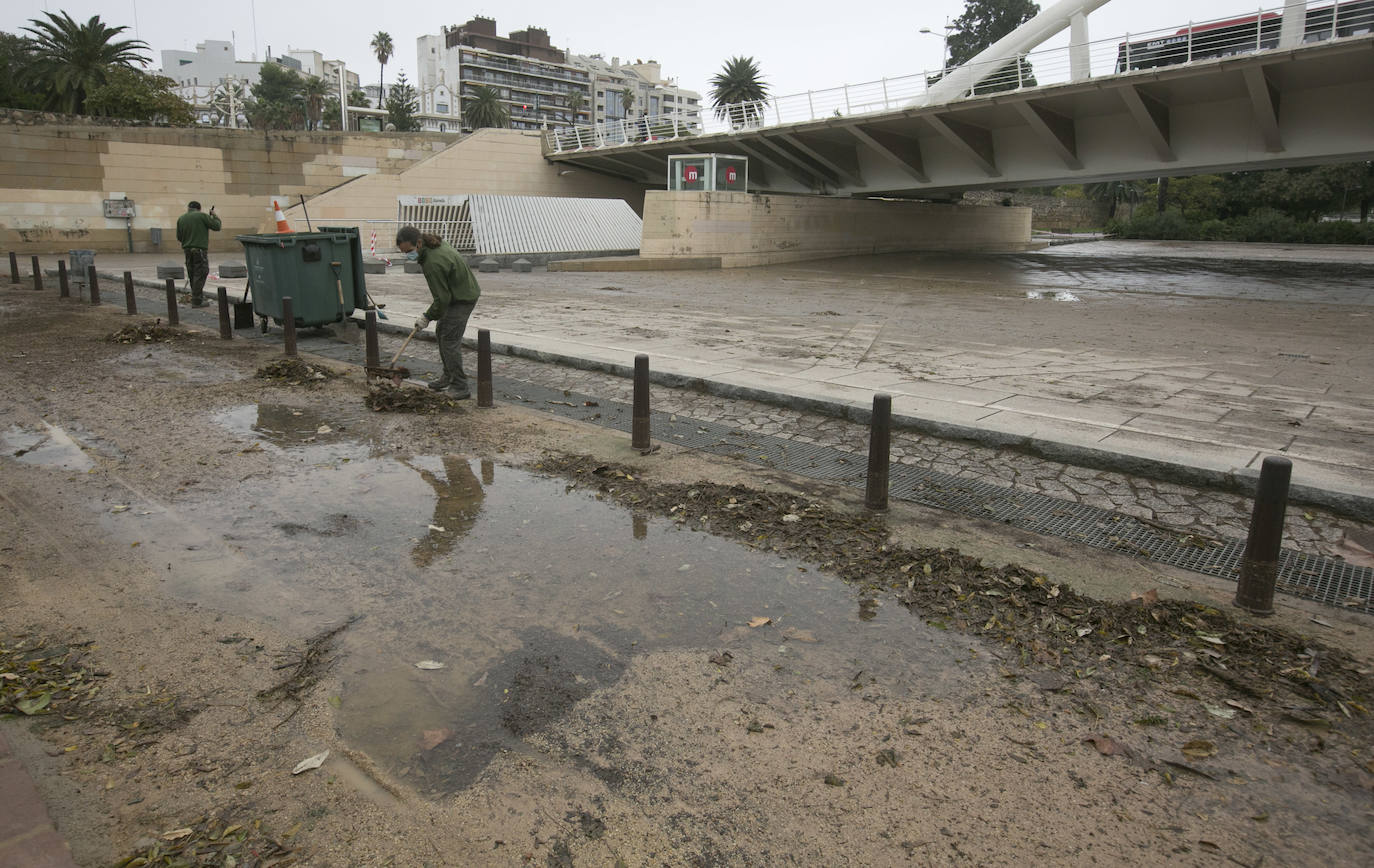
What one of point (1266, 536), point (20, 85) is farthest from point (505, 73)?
point (1266, 536)

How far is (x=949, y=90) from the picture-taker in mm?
26828

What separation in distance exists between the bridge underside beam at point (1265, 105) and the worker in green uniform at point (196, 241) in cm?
2145

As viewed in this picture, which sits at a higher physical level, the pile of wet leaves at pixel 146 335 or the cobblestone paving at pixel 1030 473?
the pile of wet leaves at pixel 146 335

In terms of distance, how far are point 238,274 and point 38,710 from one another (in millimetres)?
19110

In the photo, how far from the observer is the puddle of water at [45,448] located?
6.11 meters

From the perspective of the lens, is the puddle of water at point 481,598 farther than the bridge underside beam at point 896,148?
No

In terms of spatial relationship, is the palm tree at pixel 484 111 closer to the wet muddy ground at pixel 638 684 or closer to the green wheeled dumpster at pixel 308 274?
the green wheeled dumpster at pixel 308 274

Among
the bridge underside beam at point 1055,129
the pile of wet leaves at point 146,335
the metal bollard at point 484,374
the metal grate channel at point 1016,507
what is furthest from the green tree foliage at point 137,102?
the metal grate channel at point 1016,507

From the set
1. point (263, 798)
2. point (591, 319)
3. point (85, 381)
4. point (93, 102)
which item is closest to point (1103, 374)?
point (591, 319)

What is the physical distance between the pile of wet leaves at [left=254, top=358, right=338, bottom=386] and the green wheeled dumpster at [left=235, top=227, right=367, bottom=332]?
6.93ft

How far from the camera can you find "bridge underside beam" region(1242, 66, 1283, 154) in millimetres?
19344

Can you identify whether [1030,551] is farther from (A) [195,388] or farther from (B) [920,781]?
(A) [195,388]

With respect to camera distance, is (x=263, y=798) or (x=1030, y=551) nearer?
(x=263, y=798)

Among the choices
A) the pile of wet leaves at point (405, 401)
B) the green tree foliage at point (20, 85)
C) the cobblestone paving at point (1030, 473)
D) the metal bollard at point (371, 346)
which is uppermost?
the green tree foliage at point (20, 85)
